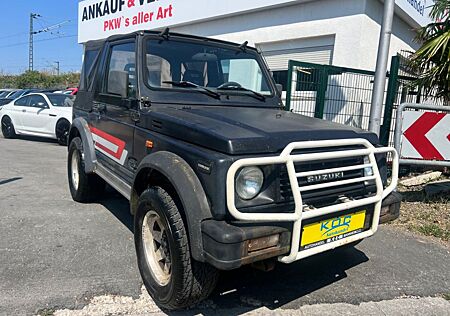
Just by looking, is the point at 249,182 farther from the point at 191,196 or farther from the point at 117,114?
the point at 117,114

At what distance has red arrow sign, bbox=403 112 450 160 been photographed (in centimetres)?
469

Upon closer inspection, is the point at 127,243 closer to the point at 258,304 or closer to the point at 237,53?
the point at 258,304

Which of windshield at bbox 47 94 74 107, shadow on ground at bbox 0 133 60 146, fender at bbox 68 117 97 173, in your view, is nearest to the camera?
fender at bbox 68 117 97 173

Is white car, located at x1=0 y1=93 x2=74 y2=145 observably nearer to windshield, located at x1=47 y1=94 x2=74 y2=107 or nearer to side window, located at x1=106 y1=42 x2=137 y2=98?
windshield, located at x1=47 y1=94 x2=74 y2=107

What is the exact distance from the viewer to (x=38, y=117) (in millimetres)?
10898

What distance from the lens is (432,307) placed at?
2.97 meters

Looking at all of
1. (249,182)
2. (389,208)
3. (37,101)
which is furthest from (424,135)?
(37,101)

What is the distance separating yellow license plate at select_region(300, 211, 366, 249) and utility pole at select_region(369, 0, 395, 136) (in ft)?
9.73

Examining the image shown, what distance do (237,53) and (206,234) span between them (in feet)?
8.42

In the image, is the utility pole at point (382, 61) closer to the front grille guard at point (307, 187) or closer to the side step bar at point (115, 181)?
the front grille guard at point (307, 187)

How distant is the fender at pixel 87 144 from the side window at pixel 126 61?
803mm

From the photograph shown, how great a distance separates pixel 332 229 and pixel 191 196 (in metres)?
1.03

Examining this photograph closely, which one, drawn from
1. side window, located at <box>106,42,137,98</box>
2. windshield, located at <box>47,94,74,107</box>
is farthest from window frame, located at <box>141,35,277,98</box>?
windshield, located at <box>47,94,74,107</box>

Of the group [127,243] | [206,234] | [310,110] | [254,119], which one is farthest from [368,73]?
[206,234]
